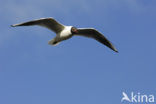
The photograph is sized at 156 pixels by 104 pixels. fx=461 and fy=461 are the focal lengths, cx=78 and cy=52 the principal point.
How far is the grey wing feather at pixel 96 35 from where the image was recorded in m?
20.7

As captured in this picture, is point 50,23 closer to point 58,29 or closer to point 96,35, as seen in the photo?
point 58,29

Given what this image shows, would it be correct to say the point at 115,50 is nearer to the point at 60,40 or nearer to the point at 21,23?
the point at 60,40

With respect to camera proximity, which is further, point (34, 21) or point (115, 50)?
point (115, 50)

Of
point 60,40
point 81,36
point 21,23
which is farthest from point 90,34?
point 21,23

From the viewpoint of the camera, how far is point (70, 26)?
19.6 meters

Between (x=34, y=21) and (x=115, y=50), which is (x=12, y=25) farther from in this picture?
(x=115, y=50)

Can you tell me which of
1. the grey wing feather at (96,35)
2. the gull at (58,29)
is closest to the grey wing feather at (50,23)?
the gull at (58,29)

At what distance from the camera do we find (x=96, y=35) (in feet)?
68.5

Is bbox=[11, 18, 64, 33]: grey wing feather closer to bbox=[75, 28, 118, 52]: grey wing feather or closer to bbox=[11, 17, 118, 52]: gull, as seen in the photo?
bbox=[11, 17, 118, 52]: gull

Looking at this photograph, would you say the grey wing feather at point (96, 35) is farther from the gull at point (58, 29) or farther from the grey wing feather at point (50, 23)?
the grey wing feather at point (50, 23)

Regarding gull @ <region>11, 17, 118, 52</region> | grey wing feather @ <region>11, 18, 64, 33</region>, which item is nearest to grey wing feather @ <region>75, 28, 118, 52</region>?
gull @ <region>11, 17, 118, 52</region>

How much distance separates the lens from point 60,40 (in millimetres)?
19844

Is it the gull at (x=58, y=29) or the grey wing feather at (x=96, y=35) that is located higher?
the grey wing feather at (x=96, y=35)

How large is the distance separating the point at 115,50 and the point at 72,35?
257 cm
